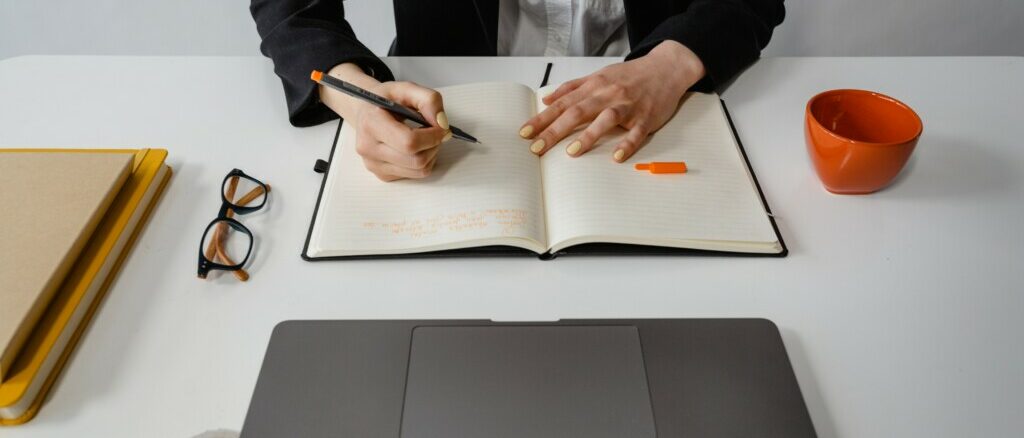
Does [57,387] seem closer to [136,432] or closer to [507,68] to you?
[136,432]

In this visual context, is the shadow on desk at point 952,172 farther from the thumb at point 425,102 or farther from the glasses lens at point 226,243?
the glasses lens at point 226,243

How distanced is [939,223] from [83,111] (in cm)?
102

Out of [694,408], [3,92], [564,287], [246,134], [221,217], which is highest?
[3,92]

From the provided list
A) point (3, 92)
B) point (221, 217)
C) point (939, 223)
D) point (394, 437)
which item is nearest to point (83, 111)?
point (3, 92)

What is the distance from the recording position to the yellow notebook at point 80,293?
502 millimetres

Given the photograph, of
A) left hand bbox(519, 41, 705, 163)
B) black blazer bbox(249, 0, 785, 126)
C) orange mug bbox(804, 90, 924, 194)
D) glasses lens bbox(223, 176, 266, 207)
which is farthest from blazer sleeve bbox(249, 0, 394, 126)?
orange mug bbox(804, 90, 924, 194)

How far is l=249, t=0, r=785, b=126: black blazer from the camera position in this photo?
811 mm

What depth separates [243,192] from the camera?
0.71 metres

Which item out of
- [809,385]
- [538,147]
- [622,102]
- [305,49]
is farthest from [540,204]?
[305,49]

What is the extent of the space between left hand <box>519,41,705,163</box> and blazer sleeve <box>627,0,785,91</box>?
2cm

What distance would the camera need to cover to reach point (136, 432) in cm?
50

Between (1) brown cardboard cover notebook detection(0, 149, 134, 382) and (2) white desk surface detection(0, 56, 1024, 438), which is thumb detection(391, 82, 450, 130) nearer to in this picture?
(2) white desk surface detection(0, 56, 1024, 438)

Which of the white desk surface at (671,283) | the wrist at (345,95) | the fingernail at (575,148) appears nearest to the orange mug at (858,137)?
the white desk surface at (671,283)

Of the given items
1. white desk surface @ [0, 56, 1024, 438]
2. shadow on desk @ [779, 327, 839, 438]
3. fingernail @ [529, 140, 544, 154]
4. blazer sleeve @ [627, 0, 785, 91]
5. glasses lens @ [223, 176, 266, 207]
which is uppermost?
blazer sleeve @ [627, 0, 785, 91]
